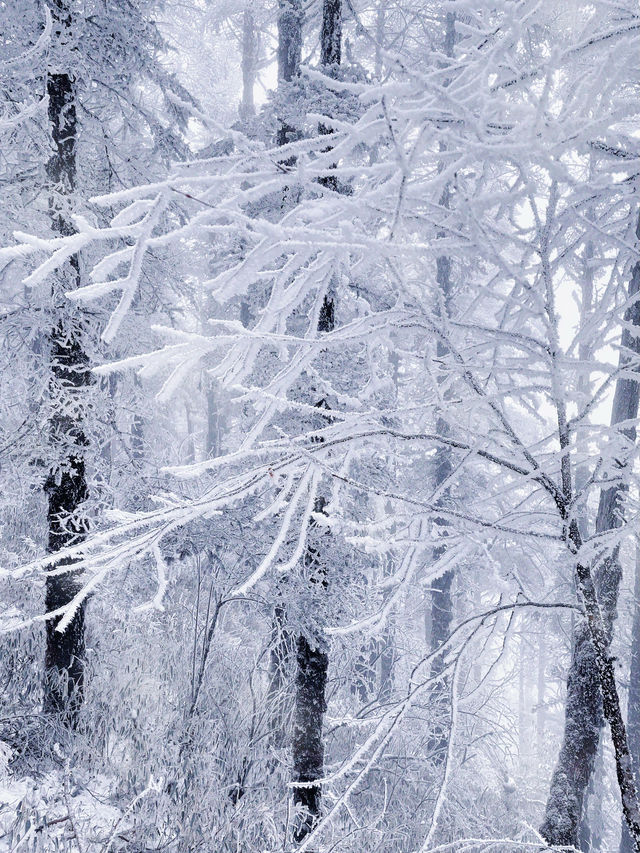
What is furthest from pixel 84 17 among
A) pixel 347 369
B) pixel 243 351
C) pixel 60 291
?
pixel 243 351

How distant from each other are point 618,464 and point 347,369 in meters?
3.67

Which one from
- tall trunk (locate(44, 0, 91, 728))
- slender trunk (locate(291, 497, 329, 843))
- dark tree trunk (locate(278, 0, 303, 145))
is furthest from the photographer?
dark tree trunk (locate(278, 0, 303, 145))

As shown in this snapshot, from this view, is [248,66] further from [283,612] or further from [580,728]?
[580,728]

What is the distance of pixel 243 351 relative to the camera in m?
2.09

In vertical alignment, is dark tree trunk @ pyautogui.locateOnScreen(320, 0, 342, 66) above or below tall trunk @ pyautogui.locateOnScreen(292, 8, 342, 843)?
above

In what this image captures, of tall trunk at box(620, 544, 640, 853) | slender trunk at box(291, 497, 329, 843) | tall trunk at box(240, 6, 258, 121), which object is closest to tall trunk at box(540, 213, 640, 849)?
slender trunk at box(291, 497, 329, 843)

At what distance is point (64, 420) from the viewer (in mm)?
5645

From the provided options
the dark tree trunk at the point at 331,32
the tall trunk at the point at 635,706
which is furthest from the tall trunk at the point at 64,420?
the tall trunk at the point at 635,706

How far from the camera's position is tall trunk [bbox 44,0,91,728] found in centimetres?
538

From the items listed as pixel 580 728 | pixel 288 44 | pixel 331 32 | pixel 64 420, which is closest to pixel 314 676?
pixel 580 728

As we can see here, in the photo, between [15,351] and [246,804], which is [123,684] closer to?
[246,804]

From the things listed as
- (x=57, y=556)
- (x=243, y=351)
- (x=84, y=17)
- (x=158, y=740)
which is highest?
(x=84, y=17)

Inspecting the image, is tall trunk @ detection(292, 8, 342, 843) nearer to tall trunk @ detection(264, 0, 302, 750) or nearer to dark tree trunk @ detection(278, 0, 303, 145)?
tall trunk @ detection(264, 0, 302, 750)

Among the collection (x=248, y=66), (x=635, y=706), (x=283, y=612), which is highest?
(x=248, y=66)
